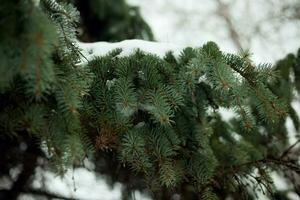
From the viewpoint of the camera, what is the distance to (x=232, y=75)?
1369 millimetres

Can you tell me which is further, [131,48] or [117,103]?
[131,48]

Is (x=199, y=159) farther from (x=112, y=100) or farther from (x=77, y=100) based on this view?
(x=77, y=100)

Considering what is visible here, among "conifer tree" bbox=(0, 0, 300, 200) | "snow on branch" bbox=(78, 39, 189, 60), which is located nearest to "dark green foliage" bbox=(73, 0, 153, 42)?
"snow on branch" bbox=(78, 39, 189, 60)

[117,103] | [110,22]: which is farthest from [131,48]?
[110,22]

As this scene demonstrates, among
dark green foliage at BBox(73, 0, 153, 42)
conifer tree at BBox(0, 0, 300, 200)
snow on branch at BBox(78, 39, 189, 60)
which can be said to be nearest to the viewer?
conifer tree at BBox(0, 0, 300, 200)

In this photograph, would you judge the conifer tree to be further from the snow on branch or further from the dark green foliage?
the dark green foliage

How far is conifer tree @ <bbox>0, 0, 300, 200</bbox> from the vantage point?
3.31ft

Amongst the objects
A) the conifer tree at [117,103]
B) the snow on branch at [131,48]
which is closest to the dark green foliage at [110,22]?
the snow on branch at [131,48]

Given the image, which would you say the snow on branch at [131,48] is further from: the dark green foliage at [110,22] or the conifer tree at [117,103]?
the dark green foliage at [110,22]

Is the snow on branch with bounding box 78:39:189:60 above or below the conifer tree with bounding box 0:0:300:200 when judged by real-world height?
Result: above

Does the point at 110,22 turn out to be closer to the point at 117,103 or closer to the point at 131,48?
the point at 131,48

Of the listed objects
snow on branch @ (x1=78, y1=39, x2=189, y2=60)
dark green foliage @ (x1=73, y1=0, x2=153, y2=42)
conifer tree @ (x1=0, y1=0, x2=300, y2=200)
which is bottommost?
conifer tree @ (x1=0, y1=0, x2=300, y2=200)

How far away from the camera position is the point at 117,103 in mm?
1340

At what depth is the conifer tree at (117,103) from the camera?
1.01 meters
